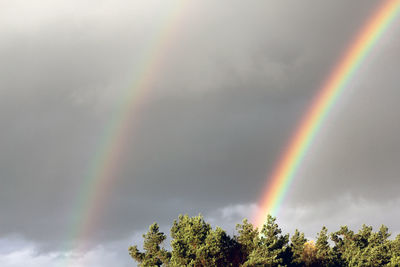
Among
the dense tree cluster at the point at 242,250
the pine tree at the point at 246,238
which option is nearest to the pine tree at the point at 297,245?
the dense tree cluster at the point at 242,250

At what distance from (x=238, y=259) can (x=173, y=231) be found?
352 inches

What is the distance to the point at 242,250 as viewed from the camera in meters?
64.5

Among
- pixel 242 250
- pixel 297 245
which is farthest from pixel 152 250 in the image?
pixel 297 245

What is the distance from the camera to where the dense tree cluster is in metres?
57.9

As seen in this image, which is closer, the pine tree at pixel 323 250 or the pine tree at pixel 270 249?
the pine tree at pixel 270 249

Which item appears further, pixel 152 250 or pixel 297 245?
pixel 297 245

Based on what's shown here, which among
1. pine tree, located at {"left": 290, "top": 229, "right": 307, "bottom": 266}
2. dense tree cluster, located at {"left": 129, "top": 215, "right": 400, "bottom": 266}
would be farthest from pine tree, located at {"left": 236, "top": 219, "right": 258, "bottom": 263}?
pine tree, located at {"left": 290, "top": 229, "right": 307, "bottom": 266}

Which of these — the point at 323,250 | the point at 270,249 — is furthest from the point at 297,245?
the point at 270,249

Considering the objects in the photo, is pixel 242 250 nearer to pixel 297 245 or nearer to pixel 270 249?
pixel 270 249

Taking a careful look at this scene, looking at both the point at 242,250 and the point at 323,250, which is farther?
the point at 323,250

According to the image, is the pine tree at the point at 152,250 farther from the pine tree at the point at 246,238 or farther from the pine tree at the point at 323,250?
the pine tree at the point at 323,250

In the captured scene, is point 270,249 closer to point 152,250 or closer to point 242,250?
point 242,250

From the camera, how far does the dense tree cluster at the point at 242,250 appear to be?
57906mm

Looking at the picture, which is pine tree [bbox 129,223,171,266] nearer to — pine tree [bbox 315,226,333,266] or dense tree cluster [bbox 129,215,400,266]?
dense tree cluster [bbox 129,215,400,266]
